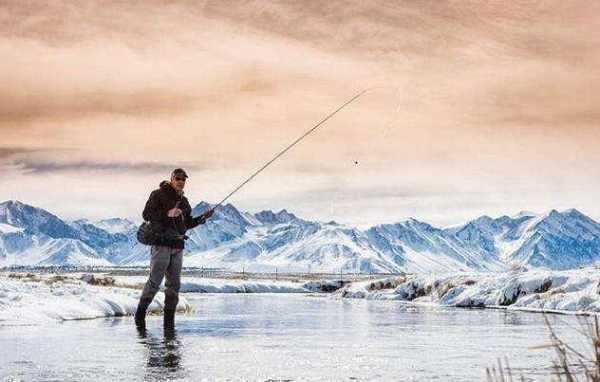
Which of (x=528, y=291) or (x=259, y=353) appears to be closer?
(x=259, y=353)

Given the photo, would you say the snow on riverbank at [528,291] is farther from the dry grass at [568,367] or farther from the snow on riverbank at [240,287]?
the snow on riverbank at [240,287]

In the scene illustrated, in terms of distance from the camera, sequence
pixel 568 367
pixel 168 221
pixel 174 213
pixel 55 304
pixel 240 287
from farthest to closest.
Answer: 1. pixel 240 287
2. pixel 55 304
3. pixel 168 221
4. pixel 174 213
5. pixel 568 367

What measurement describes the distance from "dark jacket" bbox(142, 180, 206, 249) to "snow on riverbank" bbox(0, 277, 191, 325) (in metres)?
4.57

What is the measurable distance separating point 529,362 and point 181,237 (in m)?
6.44

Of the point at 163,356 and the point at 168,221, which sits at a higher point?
the point at 168,221

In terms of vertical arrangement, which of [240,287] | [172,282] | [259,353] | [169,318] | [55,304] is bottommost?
[240,287]

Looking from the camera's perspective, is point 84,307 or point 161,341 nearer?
point 161,341

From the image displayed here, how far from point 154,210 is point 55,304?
692 centimetres

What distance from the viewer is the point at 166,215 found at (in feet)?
47.3

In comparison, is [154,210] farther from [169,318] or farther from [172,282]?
[169,318]

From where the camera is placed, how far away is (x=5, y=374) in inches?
348

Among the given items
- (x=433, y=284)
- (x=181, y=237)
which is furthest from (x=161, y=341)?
(x=433, y=284)

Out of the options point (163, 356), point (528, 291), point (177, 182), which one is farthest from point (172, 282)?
point (528, 291)

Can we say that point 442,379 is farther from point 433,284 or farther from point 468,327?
point 433,284
